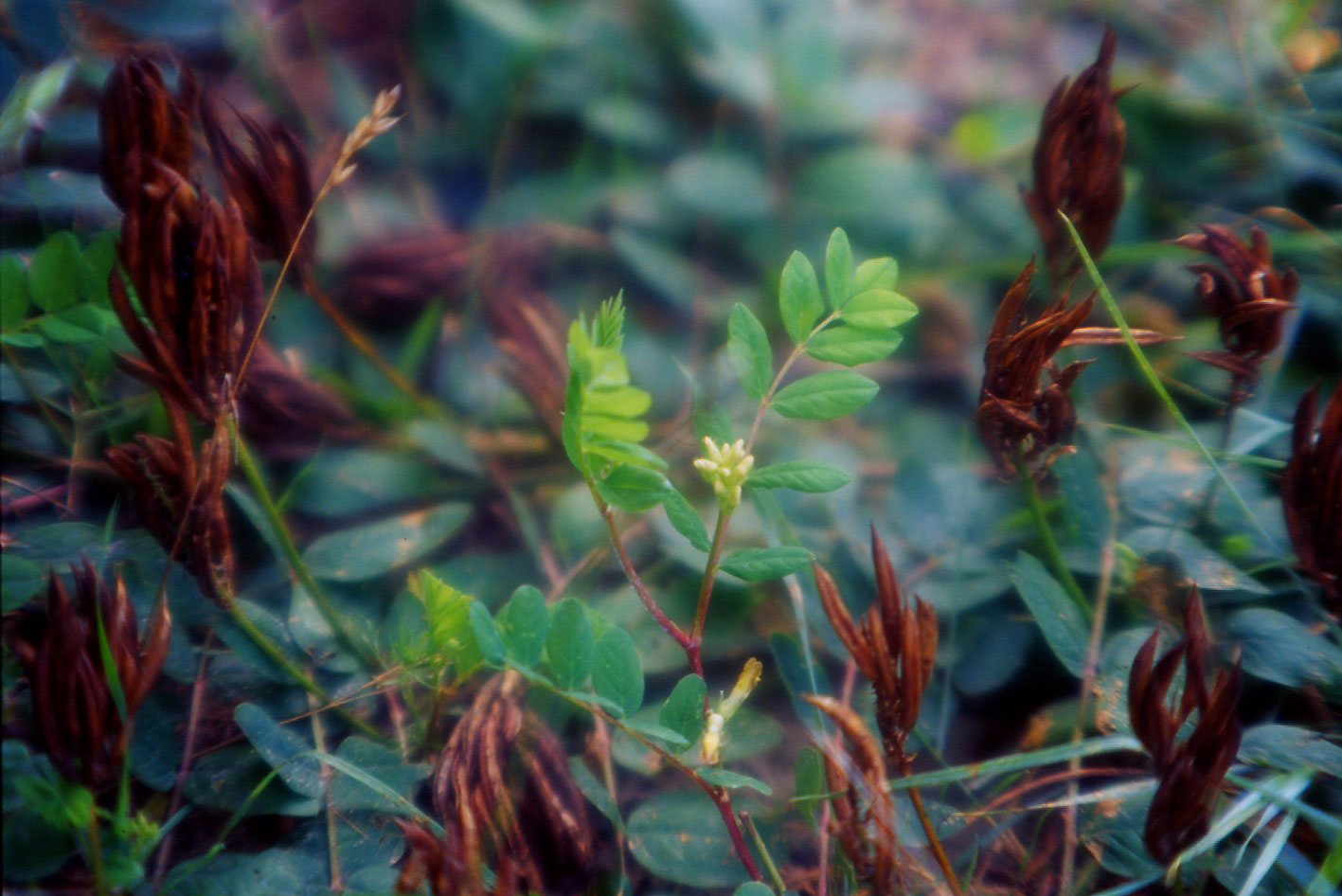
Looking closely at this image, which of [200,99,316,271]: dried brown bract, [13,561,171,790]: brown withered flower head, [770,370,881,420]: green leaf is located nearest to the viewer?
[13,561,171,790]: brown withered flower head

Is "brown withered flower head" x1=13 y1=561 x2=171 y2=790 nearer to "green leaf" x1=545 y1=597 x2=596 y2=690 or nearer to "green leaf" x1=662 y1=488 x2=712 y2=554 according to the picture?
"green leaf" x1=545 y1=597 x2=596 y2=690

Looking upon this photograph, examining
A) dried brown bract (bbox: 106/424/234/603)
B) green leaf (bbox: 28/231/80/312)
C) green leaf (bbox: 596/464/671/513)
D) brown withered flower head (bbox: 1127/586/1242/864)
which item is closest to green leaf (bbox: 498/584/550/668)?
green leaf (bbox: 596/464/671/513)

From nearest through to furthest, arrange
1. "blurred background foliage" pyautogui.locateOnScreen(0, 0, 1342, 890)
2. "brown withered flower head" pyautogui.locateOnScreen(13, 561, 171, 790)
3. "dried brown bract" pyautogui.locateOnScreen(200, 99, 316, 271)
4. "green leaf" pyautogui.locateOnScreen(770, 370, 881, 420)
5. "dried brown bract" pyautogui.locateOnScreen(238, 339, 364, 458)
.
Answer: "brown withered flower head" pyautogui.locateOnScreen(13, 561, 171, 790) < "green leaf" pyautogui.locateOnScreen(770, 370, 881, 420) < "dried brown bract" pyautogui.locateOnScreen(200, 99, 316, 271) < "blurred background foliage" pyautogui.locateOnScreen(0, 0, 1342, 890) < "dried brown bract" pyautogui.locateOnScreen(238, 339, 364, 458)

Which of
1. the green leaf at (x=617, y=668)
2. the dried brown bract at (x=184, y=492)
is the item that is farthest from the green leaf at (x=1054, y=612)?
the dried brown bract at (x=184, y=492)

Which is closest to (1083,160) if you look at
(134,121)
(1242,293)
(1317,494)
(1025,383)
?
(1242,293)

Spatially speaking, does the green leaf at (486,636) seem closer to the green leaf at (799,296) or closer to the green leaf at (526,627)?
the green leaf at (526,627)

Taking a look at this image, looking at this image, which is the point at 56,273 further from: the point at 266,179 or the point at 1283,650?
the point at 1283,650
